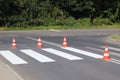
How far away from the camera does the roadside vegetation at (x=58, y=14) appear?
145ft

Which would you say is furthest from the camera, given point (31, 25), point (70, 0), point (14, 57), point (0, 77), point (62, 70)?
point (70, 0)

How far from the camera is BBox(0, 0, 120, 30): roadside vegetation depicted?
1746 inches

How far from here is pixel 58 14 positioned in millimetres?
48000

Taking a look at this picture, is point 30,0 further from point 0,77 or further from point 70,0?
point 0,77

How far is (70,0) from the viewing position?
48156mm

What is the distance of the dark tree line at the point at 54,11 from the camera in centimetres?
4481

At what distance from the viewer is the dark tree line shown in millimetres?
44812

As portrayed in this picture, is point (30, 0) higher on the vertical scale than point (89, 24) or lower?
higher

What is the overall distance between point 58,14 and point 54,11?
0.66 metres

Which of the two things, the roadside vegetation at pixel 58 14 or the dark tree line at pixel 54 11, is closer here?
the roadside vegetation at pixel 58 14

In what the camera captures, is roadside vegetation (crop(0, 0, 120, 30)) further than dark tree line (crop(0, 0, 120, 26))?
No

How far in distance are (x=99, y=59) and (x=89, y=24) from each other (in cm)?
3211

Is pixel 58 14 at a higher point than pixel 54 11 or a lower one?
lower

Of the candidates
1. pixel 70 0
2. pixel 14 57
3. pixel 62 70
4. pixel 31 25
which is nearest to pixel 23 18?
pixel 31 25
